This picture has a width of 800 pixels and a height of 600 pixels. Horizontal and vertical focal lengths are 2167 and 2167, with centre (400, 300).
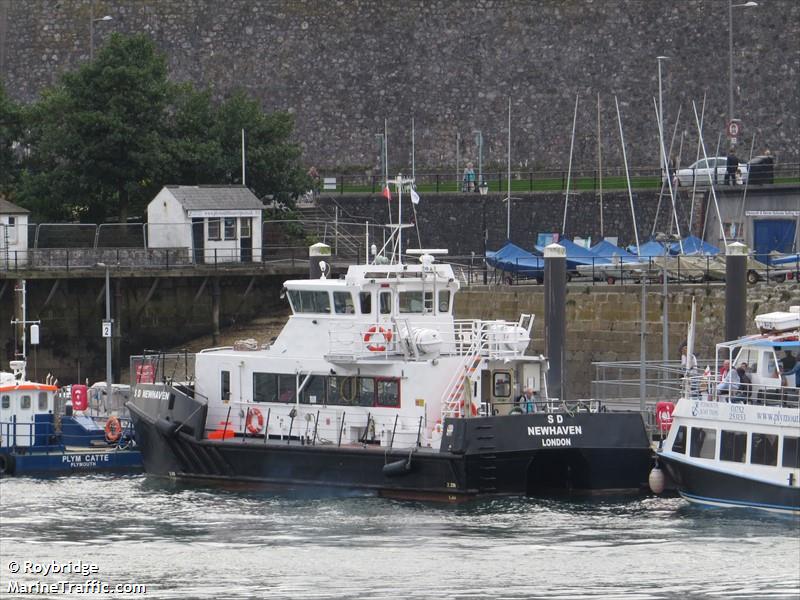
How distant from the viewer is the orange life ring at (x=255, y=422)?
120 feet

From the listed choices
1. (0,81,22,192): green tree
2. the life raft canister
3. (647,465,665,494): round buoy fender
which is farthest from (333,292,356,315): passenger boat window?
(0,81,22,192): green tree

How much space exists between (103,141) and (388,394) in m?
20.8

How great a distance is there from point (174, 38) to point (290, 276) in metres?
17.4

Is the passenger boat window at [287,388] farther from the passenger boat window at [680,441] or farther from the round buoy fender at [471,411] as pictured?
the passenger boat window at [680,441]

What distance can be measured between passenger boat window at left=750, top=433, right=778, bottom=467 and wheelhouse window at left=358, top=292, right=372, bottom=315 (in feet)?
22.7

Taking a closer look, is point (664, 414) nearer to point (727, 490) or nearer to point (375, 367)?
point (727, 490)

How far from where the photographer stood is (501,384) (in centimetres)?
3562

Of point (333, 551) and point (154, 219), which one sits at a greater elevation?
point (154, 219)

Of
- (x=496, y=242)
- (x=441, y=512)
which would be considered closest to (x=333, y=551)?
(x=441, y=512)

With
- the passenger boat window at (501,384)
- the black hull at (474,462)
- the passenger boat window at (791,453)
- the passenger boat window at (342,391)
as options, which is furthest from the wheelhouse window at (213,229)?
the passenger boat window at (791,453)

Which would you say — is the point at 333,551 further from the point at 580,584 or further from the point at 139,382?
the point at 139,382

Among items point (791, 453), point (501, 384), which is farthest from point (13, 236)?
point (791, 453)

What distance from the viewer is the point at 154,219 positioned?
172 feet

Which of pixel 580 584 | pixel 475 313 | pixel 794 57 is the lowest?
pixel 580 584
